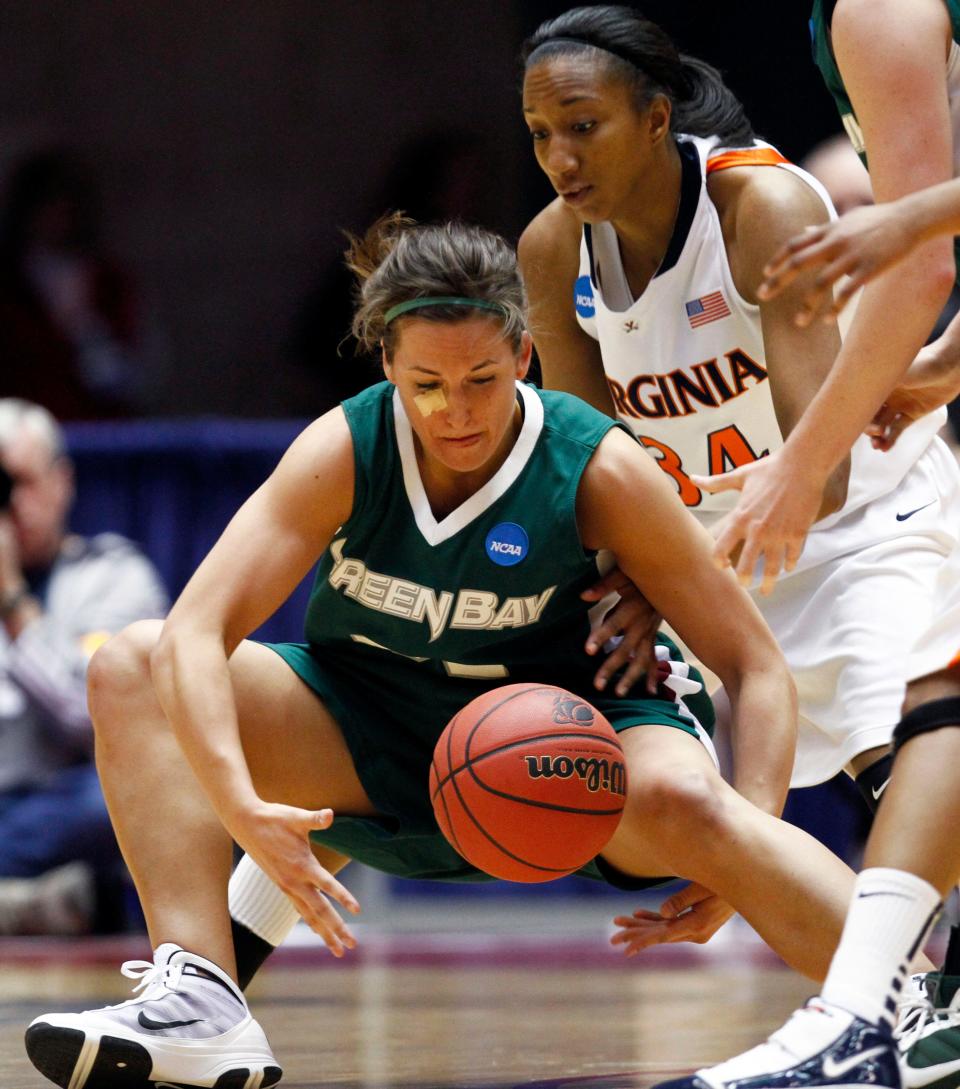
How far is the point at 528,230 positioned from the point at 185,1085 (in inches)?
75.6

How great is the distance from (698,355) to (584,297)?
0.26 m

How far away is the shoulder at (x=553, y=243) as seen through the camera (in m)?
4.02

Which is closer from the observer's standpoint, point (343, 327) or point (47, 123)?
point (343, 327)

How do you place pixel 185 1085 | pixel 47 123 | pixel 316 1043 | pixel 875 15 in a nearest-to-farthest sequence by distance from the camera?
pixel 875 15 → pixel 185 1085 → pixel 316 1043 → pixel 47 123

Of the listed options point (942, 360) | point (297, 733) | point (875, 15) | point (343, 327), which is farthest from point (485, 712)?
point (343, 327)

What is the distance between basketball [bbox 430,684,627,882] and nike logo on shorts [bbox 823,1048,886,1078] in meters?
0.67

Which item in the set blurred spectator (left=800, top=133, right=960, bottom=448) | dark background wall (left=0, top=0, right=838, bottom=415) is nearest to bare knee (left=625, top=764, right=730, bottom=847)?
blurred spectator (left=800, top=133, right=960, bottom=448)

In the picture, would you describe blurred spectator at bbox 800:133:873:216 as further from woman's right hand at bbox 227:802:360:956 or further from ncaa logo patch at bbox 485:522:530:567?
woman's right hand at bbox 227:802:360:956

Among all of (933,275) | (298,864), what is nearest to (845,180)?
(933,275)

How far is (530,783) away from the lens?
3.00 meters

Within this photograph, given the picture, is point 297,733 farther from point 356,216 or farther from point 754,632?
point 356,216

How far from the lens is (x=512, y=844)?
3.03 meters

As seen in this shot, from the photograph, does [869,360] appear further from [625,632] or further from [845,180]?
[845,180]

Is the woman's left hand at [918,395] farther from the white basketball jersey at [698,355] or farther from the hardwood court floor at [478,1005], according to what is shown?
the hardwood court floor at [478,1005]
